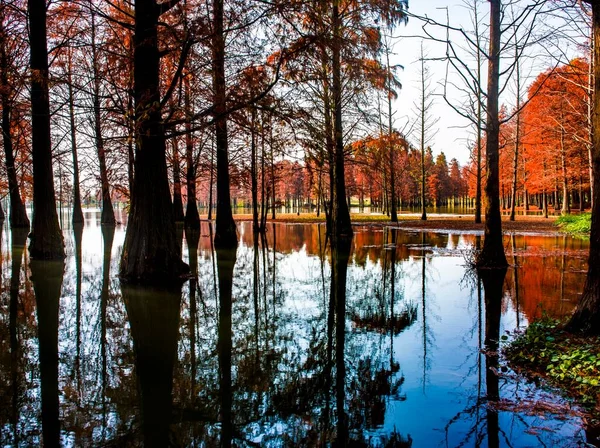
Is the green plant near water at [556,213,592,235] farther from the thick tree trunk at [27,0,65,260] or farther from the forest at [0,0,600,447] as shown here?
the thick tree trunk at [27,0,65,260]

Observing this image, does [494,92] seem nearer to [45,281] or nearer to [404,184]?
[45,281]

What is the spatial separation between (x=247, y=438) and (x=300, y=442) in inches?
16.0

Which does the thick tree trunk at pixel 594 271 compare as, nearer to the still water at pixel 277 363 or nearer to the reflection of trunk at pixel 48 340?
the still water at pixel 277 363

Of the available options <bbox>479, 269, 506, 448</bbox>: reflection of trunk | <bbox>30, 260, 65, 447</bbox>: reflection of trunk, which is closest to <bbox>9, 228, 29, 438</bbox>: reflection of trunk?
<bbox>30, 260, 65, 447</bbox>: reflection of trunk

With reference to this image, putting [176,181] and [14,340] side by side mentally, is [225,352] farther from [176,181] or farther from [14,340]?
[176,181]

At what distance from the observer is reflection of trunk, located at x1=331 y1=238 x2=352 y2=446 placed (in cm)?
397

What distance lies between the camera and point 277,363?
5.47 metres

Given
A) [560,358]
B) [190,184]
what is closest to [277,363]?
[560,358]

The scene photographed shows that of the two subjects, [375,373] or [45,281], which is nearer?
[375,373]

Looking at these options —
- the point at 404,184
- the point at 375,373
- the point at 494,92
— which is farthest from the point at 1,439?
the point at 404,184

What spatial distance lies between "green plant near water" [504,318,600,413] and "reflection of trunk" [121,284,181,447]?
3611mm

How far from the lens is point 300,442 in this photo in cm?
368

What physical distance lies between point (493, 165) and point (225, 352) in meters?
9.16

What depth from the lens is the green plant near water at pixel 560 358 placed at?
452cm
